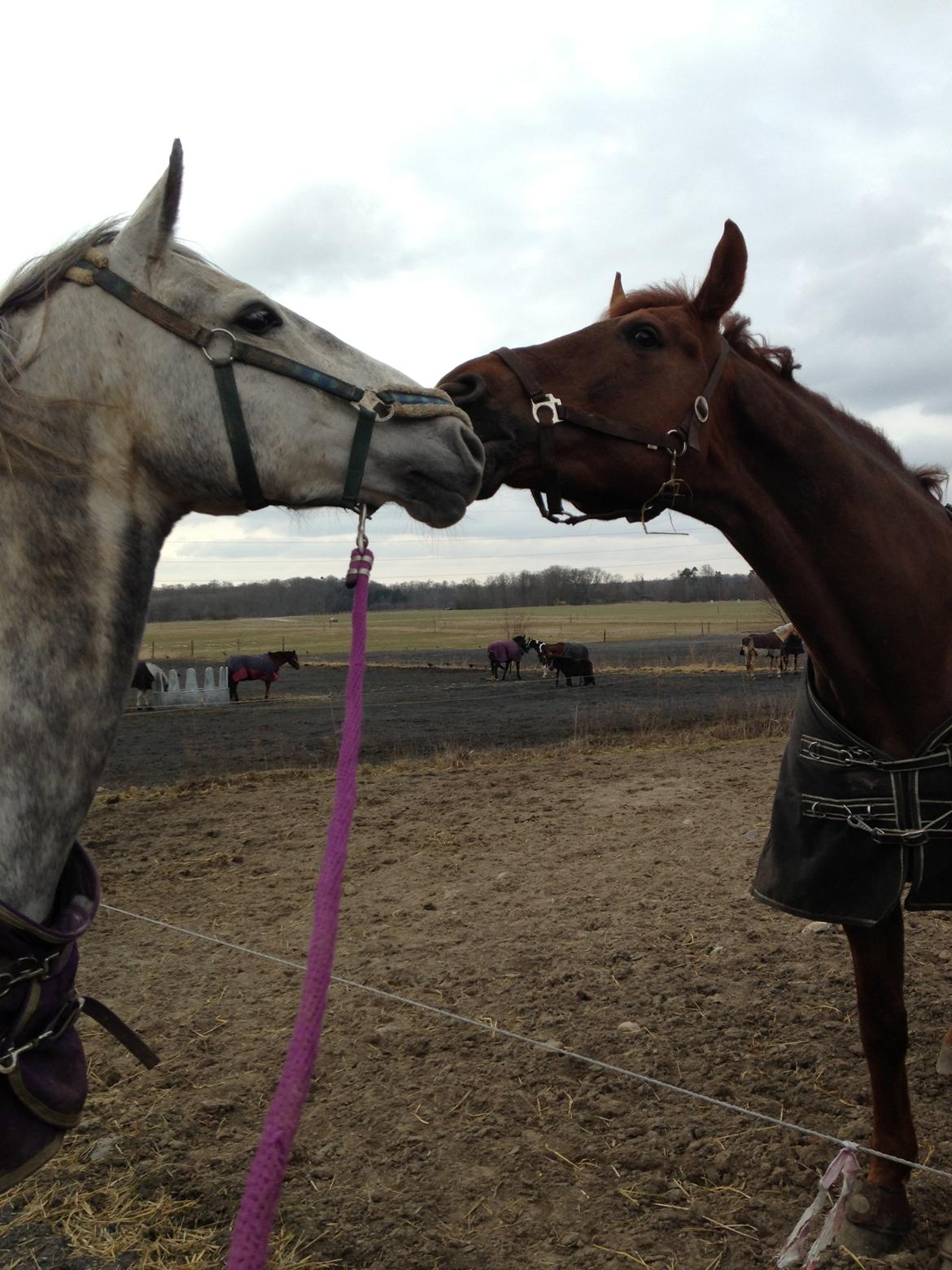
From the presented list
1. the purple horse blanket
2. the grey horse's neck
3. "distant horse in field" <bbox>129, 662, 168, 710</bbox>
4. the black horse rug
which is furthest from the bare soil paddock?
the grey horse's neck

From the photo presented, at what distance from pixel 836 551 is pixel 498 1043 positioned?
267 cm

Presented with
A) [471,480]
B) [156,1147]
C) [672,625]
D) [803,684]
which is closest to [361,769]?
[156,1147]

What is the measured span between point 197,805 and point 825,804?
7859 mm

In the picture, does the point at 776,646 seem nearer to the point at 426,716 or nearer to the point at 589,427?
the point at 426,716

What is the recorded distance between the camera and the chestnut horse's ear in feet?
8.12

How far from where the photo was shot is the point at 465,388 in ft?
7.79

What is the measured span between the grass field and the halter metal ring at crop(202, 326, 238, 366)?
3525cm

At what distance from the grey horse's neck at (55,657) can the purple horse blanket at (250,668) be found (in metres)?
22.0

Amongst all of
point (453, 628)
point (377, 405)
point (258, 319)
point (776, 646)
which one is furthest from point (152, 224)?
point (453, 628)

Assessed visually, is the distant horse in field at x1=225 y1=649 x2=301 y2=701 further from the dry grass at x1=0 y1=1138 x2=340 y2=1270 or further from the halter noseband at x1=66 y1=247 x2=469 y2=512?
the halter noseband at x1=66 y1=247 x2=469 y2=512

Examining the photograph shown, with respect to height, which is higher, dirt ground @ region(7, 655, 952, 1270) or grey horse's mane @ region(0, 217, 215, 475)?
grey horse's mane @ region(0, 217, 215, 475)

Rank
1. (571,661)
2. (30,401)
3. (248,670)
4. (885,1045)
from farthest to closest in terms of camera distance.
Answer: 1. (571,661)
2. (248,670)
3. (885,1045)
4. (30,401)

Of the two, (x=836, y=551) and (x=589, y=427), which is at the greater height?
(x=589, y=427)

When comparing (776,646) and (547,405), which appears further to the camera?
(776,646)
